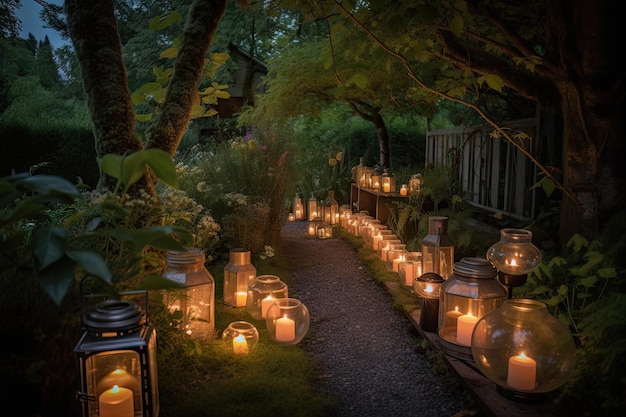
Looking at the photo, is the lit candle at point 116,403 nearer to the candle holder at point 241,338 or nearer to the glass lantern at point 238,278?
the candle holder at point 241,338

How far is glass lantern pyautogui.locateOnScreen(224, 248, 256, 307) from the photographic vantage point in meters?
3.43

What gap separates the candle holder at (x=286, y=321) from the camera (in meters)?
2.84

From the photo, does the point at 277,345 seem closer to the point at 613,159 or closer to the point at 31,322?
the point at 31,322

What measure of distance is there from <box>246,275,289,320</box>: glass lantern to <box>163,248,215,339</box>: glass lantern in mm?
367

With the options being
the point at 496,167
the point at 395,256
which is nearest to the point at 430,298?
the point at 395,256

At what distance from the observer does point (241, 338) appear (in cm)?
267

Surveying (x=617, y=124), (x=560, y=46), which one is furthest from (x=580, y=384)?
(x=560, y=46)

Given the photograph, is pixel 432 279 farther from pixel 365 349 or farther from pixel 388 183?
pixel 388 183

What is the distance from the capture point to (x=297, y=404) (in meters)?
2.16

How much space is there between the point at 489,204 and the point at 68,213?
483cm

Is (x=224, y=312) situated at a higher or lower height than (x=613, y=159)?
lower

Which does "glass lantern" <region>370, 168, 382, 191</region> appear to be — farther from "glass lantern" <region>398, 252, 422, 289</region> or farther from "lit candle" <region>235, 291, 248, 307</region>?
"lit candle" <region>235, 291, 248, 307</region>

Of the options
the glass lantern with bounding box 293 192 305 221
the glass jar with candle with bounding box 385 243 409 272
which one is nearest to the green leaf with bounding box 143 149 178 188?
the glass jar with candle with bounding box 385 243 409 272

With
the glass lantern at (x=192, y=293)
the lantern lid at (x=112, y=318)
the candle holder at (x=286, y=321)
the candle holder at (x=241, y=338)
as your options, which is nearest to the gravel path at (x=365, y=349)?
the candle holder at (x=286, y=321)
